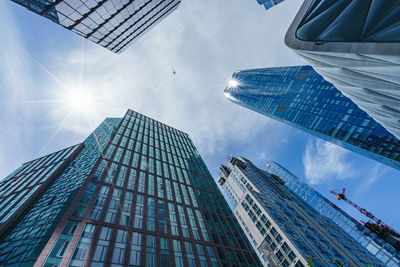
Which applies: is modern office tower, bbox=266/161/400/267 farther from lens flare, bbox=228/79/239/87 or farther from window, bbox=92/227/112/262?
window, bbox=92/227/112/262

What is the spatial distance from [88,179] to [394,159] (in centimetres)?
9378

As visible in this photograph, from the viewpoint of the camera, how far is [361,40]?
9289 mm

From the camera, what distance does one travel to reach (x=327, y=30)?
1236cm

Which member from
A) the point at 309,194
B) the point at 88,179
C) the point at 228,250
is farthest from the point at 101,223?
the point at 309,194

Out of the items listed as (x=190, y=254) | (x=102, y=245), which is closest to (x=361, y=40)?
(x=102, y=245)

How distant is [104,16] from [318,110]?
94.5 meters

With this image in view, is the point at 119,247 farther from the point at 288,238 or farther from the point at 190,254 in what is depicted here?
the point at 288,238

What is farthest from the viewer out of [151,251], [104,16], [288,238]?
[288,238]

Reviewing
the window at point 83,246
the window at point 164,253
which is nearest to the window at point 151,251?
the window at point 164,253

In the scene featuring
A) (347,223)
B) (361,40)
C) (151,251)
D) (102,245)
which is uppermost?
(361,40)

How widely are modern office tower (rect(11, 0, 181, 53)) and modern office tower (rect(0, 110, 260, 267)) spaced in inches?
1048

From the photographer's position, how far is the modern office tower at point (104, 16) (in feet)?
71.0

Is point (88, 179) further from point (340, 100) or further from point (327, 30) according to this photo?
point (340, 100)

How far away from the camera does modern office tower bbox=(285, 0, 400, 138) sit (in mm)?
8055
